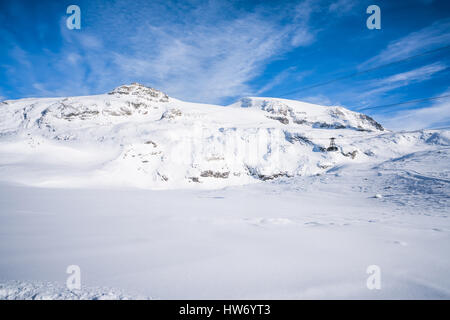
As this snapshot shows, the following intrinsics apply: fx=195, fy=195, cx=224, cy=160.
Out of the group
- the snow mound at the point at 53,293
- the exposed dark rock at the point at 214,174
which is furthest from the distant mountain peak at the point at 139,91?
the snow mound at the point at 53,293

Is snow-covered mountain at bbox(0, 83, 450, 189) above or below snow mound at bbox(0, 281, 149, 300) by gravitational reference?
above

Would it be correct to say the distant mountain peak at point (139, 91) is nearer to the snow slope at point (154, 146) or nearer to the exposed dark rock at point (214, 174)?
the snow slope at point (154, 146)

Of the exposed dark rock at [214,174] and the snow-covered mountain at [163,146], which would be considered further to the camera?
the exposed dark rock at [214,174]

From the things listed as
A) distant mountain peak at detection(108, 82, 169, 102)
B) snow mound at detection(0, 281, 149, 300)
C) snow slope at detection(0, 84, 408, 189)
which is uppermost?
distant mountain peak at detection(108, 82, 169, 102)

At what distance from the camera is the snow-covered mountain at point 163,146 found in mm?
20141

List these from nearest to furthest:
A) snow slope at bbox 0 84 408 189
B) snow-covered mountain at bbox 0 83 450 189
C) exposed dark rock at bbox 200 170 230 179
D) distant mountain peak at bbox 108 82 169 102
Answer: snow slope at bbox 0 84 408 189 < snow-covered mountain at bbox 0 83 450 189 < exposed dark rock at bbox 200 170 230 179 < distant mountain peak at bbox 108 82 169 102

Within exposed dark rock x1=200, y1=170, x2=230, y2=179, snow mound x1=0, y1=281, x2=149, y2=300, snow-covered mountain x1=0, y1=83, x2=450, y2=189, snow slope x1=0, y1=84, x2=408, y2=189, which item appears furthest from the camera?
exposed dark rock x1=200, y1=170, x2=230, y2=179

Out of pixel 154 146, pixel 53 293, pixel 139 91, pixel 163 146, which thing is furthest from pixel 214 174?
pixel 139 91

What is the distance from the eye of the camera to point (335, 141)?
32.1m

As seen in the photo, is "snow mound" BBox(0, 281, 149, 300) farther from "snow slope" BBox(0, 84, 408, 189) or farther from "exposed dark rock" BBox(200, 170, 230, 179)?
"exposed dark rock" BBox(200, 170, 230, 179)

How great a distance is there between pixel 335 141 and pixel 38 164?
37359 mm

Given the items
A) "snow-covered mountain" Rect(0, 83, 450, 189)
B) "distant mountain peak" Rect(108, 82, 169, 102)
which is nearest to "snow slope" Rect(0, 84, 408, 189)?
"snow-covered mountain" Rect(0, 83, 450, 189)

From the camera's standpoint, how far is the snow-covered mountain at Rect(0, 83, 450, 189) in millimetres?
20141
